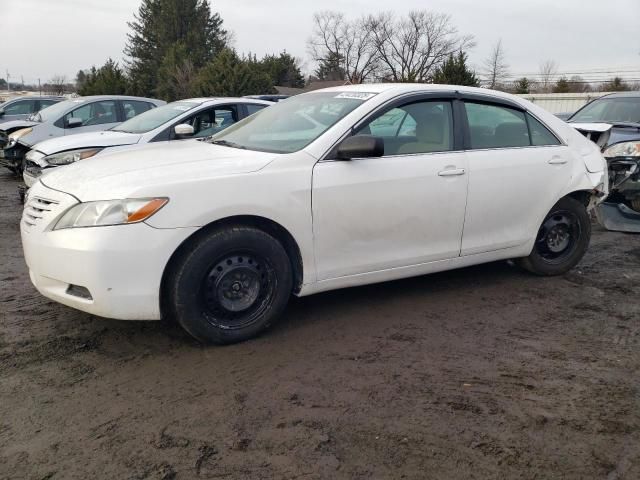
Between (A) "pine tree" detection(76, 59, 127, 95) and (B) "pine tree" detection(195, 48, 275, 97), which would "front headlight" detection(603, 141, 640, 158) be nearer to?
(B) "pine tree" detection(195, 48, 275, 97)

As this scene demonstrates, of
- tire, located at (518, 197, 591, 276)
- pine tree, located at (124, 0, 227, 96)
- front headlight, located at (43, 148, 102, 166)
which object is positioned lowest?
tire, located at (518, 197, 591, 276)

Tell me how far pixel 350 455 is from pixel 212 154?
7.26 feet

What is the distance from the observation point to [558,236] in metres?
5.00

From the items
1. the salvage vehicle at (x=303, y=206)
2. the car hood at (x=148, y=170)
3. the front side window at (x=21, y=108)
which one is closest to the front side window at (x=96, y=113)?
the front side window at (x=21, y=108)

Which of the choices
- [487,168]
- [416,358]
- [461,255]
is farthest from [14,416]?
[487,168]

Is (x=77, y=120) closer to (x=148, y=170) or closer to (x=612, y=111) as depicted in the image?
(x=148, y=170)

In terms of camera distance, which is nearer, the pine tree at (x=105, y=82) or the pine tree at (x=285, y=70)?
the pine tree at (x=105, y=82)

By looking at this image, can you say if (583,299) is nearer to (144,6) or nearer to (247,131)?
(247,131)

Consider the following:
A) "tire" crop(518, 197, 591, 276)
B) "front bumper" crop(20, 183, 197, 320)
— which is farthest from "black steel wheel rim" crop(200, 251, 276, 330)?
"tire" crop(518, 197, 591, 276)

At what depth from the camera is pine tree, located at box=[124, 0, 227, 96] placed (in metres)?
47.3

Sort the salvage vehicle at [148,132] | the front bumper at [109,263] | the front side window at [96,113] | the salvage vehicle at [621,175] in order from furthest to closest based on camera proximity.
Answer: the front side window at [96,113] < the salvage vehicle at [148,132] < the salvage vehicle at [621,175] < the front bumper at [109,263]

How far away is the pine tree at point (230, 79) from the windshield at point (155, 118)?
19190 mm

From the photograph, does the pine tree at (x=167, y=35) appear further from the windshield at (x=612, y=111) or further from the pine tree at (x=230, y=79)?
the windshield at (x=612, y=111)

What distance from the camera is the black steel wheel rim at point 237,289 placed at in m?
3.44
